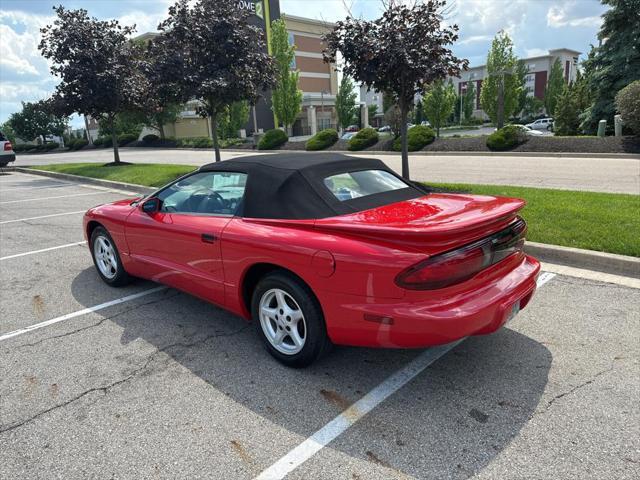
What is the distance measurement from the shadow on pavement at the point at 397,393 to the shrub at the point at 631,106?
16.6m

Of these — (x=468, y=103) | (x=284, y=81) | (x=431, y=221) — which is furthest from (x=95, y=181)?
(x=468, y=103)

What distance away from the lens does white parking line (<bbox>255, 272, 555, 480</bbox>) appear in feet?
7.73

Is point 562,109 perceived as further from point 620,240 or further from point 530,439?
point 530,439

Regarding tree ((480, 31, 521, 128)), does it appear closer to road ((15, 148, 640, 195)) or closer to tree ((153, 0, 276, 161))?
road ((15, 148, 640, 195))

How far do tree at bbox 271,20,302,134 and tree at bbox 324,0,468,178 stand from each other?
27.1 metres

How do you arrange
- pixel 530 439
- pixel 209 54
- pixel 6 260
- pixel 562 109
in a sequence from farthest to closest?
pixel 562 109 → pixel 209 54 → pixel 6 260 → pixel 530 439

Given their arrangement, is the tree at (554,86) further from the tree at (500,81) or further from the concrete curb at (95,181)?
the concrete curb at (95,181)

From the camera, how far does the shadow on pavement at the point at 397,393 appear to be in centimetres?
245

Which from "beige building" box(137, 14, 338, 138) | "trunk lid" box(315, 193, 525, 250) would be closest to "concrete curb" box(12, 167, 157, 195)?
"trunk lid" box(315, 193, 525, 250)

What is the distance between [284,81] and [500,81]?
15969mm

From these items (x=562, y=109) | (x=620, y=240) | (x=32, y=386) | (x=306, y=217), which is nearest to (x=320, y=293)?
(x=306, y=217)

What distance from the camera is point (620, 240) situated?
5.25 metres

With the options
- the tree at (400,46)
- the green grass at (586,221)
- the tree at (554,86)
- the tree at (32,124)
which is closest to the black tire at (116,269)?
the green grass at (586,221)

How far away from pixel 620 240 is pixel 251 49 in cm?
1069
